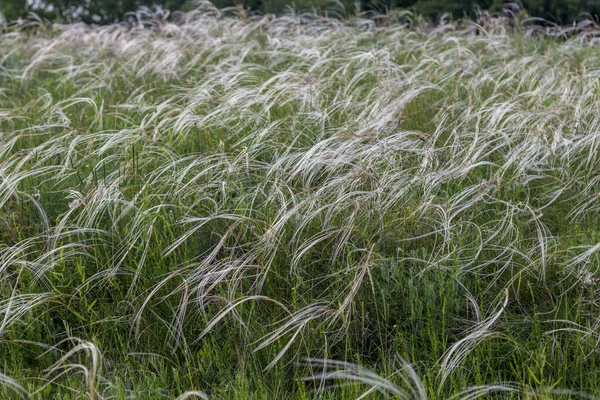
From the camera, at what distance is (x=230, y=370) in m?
2.17

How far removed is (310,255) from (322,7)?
639 cm

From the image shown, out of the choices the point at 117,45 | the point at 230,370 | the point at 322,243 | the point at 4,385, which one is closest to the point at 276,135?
the point at 322,243

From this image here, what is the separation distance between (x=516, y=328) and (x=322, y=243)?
2.31 ft

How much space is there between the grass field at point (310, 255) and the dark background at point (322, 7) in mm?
4087

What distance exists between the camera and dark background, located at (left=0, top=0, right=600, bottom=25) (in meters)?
7.79

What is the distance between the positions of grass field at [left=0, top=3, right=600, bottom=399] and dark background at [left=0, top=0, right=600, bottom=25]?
161 inches

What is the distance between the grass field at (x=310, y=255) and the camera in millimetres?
2100

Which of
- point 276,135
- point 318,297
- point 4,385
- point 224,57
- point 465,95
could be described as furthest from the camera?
point 224,57

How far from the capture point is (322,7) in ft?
27.8

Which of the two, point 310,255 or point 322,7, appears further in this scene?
point 322,7

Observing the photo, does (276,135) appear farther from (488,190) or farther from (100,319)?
(100,319)

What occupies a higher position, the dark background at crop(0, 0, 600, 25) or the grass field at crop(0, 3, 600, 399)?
the grass field at crop(0, 3, 600, 399)

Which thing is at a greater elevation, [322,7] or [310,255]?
[310,255]

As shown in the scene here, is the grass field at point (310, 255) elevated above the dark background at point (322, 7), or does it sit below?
above
